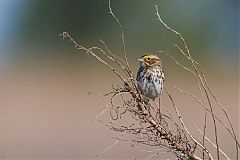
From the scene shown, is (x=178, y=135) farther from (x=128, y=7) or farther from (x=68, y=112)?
(x=128, y=7)

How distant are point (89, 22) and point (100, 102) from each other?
934cm

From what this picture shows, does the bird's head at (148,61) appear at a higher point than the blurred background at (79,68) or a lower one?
lower

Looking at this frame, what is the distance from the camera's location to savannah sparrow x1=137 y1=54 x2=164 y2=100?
601cm

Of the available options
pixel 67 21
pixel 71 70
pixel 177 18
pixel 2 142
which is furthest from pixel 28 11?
pixel 2 142

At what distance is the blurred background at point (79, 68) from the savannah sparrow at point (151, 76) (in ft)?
3.98

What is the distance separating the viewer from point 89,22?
843 inches

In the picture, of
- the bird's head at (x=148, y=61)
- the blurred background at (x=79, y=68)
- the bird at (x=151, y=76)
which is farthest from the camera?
the blurred background at (x=79, y=68)

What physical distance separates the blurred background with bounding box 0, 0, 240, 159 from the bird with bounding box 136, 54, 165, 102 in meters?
1.21

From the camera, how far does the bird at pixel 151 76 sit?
237 inches

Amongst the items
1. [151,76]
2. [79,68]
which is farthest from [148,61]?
[79,68]

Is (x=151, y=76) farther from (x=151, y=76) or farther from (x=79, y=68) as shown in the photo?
(x=79, y=68)

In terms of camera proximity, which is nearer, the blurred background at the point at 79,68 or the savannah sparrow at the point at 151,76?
the savannah sparrow at the point at 151,76

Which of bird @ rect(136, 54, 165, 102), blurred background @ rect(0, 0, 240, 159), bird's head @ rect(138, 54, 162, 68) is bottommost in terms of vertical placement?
bird @ rect(136, 54, 165, 102)

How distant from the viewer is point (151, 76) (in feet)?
20.1
